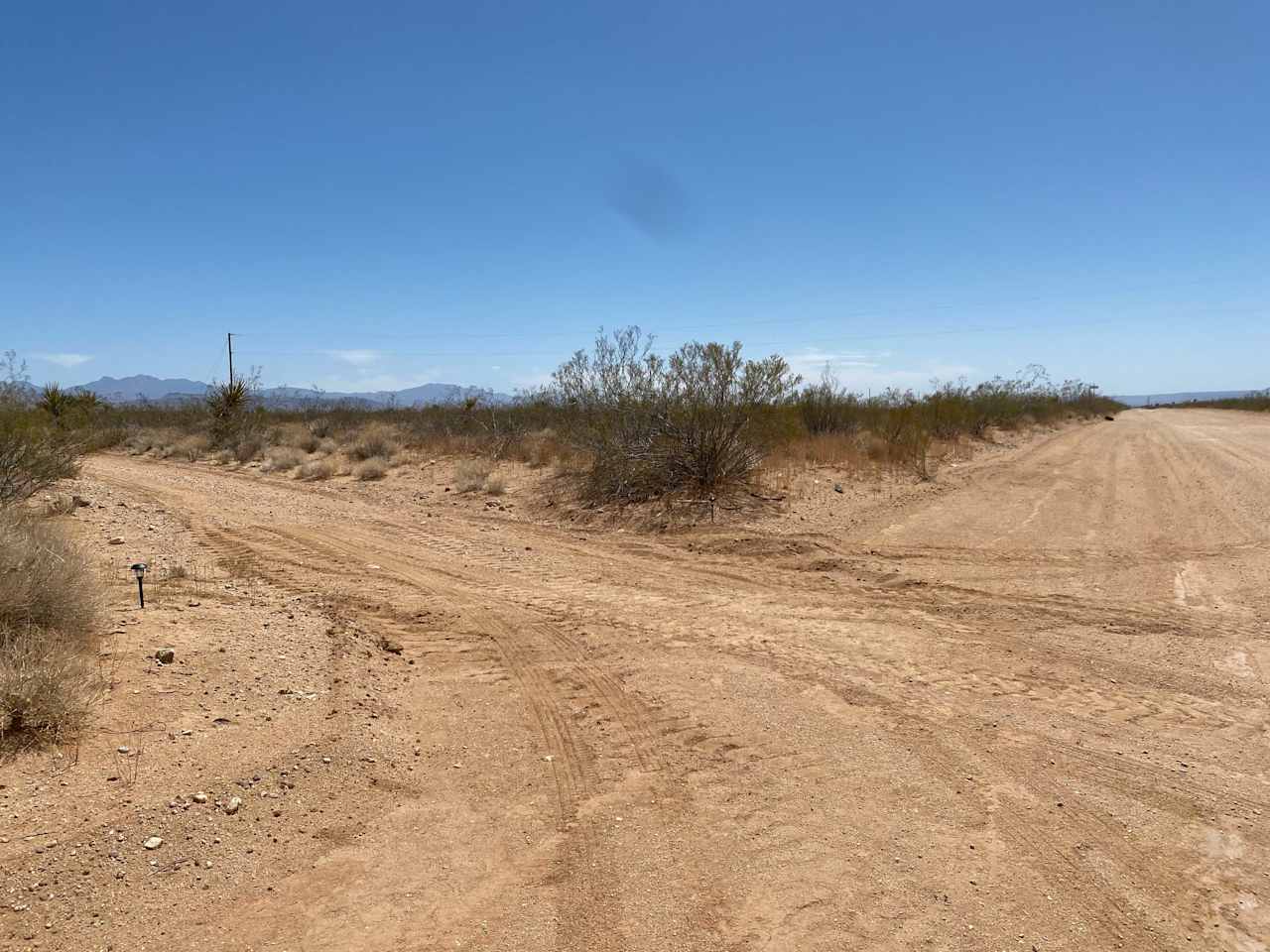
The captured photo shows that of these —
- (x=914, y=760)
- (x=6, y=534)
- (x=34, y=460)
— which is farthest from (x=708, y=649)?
(x=34, y=460)

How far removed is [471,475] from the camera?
18.0m

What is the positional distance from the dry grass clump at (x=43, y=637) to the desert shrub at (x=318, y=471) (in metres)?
13.2

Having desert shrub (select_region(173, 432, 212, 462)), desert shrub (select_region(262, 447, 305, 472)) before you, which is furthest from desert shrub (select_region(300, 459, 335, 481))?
desert shrub (select_region(173, 432, 212, 462))

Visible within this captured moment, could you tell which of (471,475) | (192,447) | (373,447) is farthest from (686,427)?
(192,447)

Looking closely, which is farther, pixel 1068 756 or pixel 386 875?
pixel 1068 756

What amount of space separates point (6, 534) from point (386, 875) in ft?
15.0

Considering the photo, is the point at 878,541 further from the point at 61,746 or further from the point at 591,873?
the point at 61,746

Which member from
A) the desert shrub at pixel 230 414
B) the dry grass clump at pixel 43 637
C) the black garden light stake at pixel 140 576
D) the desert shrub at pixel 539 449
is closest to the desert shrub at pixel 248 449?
the desert shrub at pixel 230 414

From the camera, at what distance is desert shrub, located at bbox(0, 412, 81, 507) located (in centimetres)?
1038

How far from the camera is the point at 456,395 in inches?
1674

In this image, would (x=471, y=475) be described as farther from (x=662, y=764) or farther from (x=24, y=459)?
(x=662, y=764)

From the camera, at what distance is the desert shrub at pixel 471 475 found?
1742cm

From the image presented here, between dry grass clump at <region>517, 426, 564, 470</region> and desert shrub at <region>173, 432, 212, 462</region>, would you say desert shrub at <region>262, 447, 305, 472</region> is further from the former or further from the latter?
dry grass clump at <region>517, 426, 564, 470</region>

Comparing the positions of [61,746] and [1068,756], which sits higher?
[61,746]
